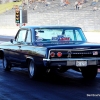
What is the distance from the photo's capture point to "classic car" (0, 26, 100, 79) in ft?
36.3

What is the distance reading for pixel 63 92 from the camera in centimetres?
974

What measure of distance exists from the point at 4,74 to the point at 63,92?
4.13 metres

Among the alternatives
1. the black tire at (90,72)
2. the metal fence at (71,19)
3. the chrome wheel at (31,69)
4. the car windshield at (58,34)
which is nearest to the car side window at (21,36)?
the car windshield at (58,34)

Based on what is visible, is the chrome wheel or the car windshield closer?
the chrome wheel

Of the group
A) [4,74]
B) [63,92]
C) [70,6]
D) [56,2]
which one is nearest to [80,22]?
[70,6]

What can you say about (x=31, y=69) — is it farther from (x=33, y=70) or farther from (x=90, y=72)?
(x=90, y=72)

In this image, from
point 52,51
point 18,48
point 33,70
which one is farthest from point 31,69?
point 52,51

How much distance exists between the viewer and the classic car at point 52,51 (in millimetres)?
11070

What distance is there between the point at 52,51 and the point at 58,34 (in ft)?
6.36

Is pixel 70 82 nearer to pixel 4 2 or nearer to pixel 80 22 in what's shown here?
pixel 80 22

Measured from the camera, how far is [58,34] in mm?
12898

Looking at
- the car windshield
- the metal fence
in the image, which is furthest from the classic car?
the metal fence

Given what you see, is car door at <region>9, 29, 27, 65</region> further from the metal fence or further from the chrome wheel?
the metal fence

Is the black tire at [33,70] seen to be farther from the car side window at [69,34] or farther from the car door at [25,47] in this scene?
the car side window at [69,34]
